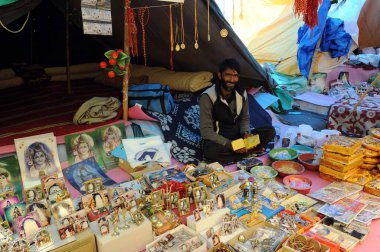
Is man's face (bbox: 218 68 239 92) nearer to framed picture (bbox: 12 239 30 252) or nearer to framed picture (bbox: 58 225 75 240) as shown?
framed picture (bbox: 58 225 75 240)

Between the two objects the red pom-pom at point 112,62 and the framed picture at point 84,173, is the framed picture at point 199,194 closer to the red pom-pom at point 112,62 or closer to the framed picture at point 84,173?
the framed picture at point 84,173

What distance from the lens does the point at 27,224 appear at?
57.7 inches

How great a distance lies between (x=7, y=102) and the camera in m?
3.48

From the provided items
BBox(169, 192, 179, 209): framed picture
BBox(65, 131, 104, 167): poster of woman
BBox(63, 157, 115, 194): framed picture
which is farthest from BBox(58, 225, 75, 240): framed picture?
BBox(65, 131, 104, 167): poster of woman

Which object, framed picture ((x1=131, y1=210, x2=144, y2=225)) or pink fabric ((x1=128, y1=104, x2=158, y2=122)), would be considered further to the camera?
pink fabric ((x1=128, y1=104, x2=158, y2=122))

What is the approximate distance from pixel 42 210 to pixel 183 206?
0.75m

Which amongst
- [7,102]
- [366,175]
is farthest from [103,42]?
[366,175]

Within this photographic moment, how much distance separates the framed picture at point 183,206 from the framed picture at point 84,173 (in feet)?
2.31

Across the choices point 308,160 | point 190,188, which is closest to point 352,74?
point 308,160

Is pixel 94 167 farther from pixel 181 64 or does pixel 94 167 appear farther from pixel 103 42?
pixel 103 42

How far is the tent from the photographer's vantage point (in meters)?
3.07

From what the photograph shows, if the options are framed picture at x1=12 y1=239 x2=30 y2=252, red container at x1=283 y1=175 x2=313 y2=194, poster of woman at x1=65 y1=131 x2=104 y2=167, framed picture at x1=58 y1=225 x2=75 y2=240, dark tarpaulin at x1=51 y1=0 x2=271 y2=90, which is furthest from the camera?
dark tarpaulin at x1=51 y1=0 x2=271 y2=90

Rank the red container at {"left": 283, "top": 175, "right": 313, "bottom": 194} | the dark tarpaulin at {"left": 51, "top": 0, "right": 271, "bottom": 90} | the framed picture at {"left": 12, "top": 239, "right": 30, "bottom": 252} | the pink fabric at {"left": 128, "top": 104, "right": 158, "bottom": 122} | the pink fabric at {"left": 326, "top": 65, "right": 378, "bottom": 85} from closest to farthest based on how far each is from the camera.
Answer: the framed picture at {"left": 12, "top": 239, "right": 30, "bottom": 252} < the red container at {"left": 283, "top": 175, "right": 313, "bottom": 194} < the pink fabric at {"left": 128, "top": 104, "right": 158, "bottom": 122} < the dark tarpaulin at {"left": 51, "top": 0, "right": 271, "bottom": 90} < the pink fabric at {"left": 326, "top": 65, "right": 378, "bottom": 85}

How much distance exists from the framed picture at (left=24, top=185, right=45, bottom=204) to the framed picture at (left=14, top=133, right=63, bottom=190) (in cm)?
44
